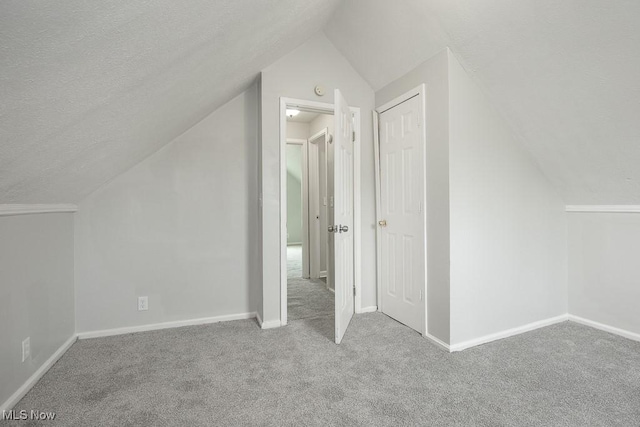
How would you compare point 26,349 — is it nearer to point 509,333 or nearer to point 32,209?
point 32,209

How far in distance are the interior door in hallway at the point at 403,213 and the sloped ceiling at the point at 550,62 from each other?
0.47 metres

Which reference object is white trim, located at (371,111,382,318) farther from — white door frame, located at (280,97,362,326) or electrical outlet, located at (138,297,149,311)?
electrical outlet, located at (138,297,149,311)

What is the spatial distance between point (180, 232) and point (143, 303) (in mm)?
658

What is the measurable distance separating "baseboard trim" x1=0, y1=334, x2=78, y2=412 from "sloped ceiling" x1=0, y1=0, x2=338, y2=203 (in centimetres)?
101

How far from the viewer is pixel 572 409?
5.23 ft

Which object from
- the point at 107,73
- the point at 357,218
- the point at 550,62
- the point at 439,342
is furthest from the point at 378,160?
the point at 107,73

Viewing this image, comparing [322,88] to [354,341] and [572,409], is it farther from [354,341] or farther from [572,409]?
[572,409]

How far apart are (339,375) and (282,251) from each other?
1153mm

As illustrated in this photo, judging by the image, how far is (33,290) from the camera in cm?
189

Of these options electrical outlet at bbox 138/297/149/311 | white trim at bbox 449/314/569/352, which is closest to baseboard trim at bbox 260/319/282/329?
electrical outlet at bbox 138/297/149/311

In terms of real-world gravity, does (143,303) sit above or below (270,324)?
above
